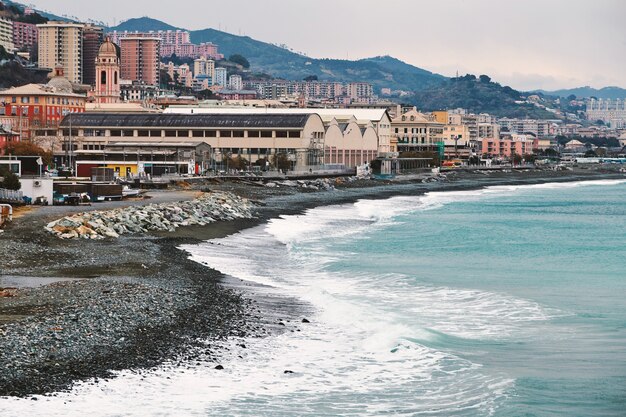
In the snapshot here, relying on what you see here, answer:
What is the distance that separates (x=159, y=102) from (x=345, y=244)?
5026 inches

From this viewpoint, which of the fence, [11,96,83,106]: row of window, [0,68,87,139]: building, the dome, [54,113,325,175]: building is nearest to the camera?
the fence

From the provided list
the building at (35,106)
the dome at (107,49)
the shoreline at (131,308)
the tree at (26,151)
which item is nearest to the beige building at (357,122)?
the building at (35,106)

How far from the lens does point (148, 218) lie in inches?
1529

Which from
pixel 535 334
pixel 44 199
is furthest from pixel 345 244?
pixel 535 334

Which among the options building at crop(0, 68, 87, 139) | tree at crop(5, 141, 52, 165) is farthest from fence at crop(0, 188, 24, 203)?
building at crop(0, 68, 87, 139)

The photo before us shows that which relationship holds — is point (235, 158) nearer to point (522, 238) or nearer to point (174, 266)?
point (522, 238)

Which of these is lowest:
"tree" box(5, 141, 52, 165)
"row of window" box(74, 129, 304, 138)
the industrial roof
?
"tree" box(5, 141, 52, 165)

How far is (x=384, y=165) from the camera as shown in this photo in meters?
116

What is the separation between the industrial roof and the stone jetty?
46669 millimetres

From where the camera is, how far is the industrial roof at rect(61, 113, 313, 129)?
3920 inches

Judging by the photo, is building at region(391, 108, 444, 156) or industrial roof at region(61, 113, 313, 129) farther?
building at region(391, 108, 444, 156)

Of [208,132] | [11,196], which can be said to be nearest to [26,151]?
[208,132]

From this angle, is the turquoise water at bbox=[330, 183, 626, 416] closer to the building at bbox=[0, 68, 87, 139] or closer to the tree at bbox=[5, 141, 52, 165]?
the tree at bbox=[5, 141, 52, 165]

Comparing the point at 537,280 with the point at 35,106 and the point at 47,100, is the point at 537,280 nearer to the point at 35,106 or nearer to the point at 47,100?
the point at 35,106
